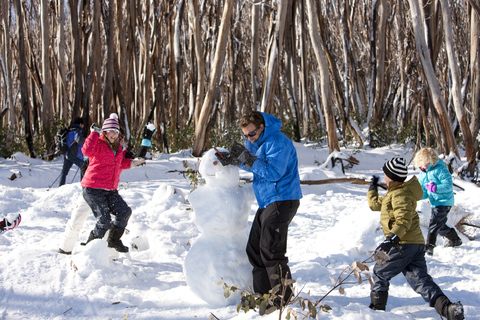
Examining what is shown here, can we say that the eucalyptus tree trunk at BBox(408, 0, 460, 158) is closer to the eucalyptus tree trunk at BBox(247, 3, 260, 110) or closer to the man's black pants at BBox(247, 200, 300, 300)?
the eucalyptus tree trunk at BBox(247, 3, 260, 110)

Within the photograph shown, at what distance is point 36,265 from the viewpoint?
2793mm

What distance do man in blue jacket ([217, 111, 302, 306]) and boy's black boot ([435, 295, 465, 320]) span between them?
85 cm

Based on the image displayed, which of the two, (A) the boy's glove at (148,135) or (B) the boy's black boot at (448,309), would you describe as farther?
(A) the boy's glove at (148,135)

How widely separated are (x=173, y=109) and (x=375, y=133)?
5009mm

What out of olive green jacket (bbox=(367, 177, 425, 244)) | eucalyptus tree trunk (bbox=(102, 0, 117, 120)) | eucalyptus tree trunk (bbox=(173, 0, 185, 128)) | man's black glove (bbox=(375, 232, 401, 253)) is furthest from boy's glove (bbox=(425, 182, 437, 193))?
eucalyptus tree trunk (bbox=(102, 0, 117, 120))

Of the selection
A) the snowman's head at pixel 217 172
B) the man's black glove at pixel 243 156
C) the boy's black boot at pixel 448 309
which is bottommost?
the boy's black boot at pixel 448 309

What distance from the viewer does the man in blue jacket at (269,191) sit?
219 cm

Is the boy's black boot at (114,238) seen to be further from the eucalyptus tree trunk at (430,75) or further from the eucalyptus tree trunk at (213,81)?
the eucalyptus tree trunk at (430,75)

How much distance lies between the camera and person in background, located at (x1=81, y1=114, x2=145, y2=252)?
9.78ft

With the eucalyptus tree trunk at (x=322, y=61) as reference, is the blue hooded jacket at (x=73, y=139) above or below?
below

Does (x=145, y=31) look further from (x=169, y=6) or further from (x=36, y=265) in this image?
(x=36, y=265)

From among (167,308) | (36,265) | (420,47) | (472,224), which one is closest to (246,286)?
(167,308)

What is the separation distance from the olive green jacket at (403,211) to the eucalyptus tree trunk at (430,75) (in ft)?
12.5

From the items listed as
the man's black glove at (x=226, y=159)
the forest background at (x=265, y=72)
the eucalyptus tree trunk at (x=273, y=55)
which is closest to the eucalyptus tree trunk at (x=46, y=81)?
the forest background at (x=265, y=72)
